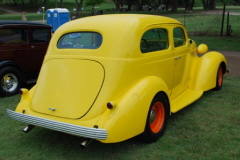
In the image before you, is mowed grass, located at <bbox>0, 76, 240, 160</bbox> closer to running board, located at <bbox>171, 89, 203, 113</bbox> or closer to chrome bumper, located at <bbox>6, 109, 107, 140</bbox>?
running board, located at <bbox>171, 89, 203, 113</bbox>

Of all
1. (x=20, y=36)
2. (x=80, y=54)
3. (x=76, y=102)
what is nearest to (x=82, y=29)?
(x=80, y=54)

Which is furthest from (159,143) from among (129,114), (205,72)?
(205,72)

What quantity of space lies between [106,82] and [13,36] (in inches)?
139

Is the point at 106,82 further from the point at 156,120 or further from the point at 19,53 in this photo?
the point at 19,53

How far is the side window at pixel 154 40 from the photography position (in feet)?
13.2

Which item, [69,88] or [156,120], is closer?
[69,88]

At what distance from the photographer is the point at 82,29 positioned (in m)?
4.01

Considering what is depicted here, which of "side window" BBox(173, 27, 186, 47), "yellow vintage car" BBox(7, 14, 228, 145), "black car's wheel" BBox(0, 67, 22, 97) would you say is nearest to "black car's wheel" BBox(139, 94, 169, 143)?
"yellow vintage car" BBox(7, 14, 228, 145)

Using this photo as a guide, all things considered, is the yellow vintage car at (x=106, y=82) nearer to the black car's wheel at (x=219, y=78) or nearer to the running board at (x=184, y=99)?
the running board at (x=184, y=99)

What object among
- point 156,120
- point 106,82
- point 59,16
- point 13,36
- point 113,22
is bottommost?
point 156,120

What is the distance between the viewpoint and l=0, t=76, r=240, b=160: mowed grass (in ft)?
11.5

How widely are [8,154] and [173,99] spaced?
2.62m

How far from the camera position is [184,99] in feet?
15.6

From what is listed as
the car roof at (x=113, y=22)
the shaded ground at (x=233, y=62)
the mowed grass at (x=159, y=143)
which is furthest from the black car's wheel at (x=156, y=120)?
the shaded ground at (x=233, y=62)
